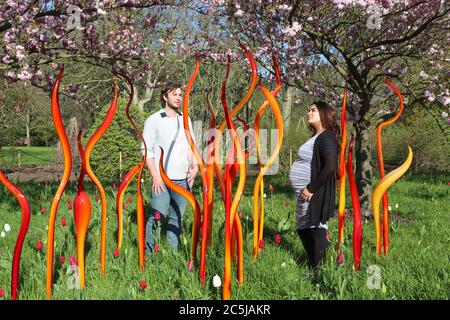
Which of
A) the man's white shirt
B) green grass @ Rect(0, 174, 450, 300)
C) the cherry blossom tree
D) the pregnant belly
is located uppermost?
the cherry blossom tree

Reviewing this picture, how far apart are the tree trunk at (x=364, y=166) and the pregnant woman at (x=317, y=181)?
2.47 m

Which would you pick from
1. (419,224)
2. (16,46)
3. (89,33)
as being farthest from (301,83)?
(16,46)

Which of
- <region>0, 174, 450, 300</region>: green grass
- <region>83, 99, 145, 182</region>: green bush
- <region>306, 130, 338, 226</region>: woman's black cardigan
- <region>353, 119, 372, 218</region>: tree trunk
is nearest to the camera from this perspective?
<region>0, 174, 450, 300</region>: green grass

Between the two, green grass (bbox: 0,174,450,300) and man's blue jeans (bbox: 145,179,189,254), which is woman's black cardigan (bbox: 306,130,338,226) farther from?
man's blue jeans (bbox: 145,179,189,254)

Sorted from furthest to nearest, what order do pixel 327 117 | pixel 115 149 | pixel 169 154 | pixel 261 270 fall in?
pixel 115 149, pixel 169 154, pixel 327 117, pixel 261 270

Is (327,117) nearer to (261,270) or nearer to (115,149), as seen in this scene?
(261,270)

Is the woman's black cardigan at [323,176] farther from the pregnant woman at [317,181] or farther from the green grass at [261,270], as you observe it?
the green grass at [261,270]

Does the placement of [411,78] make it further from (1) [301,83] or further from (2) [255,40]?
(2) [255,40]

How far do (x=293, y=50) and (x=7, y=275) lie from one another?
462 centimetres

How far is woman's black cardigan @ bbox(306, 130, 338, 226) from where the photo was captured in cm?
305

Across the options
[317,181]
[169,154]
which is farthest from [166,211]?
[317,181]

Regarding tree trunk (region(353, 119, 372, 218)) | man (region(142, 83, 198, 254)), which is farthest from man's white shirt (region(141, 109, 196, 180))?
tree trunk (region(353, 119, 372, 218))

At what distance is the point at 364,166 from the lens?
5.66 m

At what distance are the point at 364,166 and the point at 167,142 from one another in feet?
10.3
